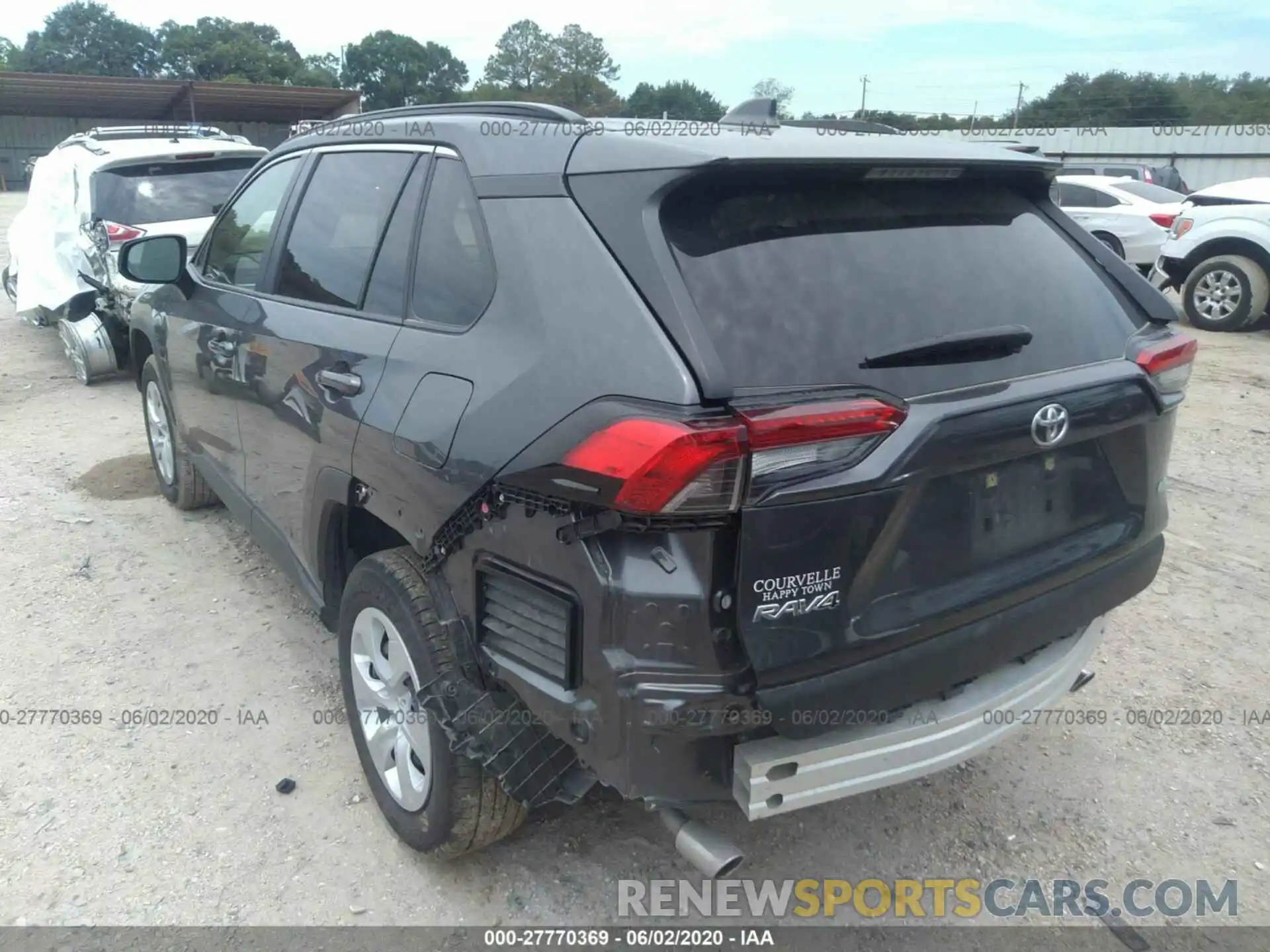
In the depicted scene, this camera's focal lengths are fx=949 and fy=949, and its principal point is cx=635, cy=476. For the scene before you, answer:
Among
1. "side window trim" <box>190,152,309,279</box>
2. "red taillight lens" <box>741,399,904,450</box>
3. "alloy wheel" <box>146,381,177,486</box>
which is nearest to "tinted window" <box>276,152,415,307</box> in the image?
"side window trim" <box>190,152,309,279</box>

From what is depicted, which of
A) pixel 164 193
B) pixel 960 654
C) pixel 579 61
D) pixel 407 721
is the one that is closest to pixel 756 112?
pixel 960 654

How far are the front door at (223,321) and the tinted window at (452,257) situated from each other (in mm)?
1097

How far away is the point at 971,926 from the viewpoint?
2.54 metres

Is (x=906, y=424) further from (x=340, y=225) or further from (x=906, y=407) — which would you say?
(x=340, y=225)

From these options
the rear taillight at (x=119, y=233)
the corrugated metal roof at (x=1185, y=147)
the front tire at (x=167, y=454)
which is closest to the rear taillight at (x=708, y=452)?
the front tire at (x=167, y=454)

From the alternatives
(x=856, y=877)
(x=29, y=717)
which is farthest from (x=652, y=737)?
(x=29, y=717)

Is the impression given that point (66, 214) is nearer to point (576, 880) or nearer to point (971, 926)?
point (576, 880)

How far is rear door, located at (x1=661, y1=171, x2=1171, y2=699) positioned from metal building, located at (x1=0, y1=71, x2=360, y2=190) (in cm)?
3034

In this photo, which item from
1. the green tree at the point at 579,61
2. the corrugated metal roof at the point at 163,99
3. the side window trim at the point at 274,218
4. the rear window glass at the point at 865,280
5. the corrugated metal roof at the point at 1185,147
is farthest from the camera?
the green tree at the point at 579,61

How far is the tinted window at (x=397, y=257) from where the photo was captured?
264cm

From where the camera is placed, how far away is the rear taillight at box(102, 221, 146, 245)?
7566mm

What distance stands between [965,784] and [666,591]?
1798 millimetres

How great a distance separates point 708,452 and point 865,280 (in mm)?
659

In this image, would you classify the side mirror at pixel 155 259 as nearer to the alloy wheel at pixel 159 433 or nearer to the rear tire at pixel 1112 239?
the alloy wheel at pixel 159 433
